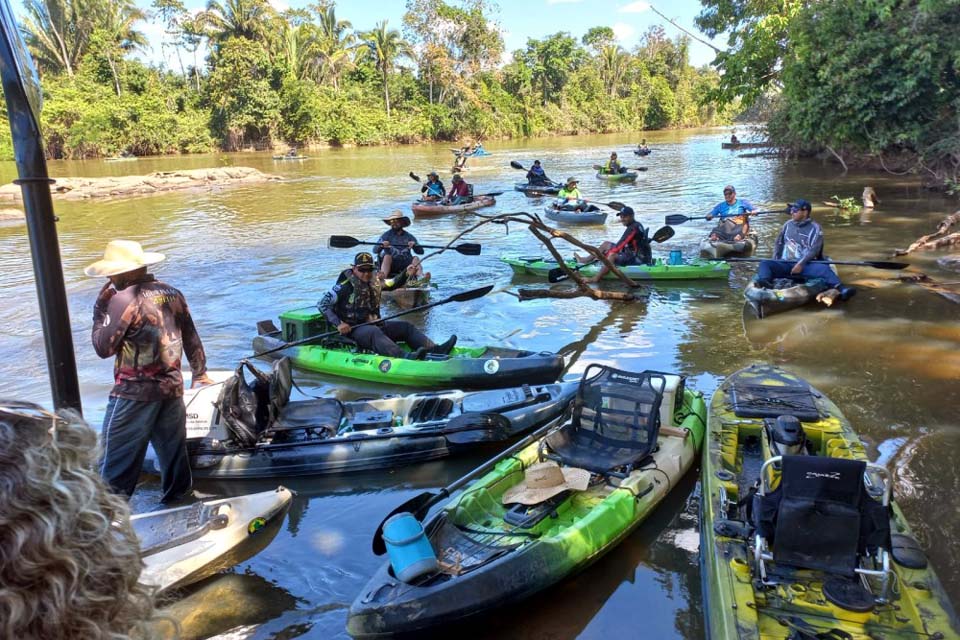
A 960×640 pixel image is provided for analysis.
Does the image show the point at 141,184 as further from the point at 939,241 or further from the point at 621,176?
the point at 939,241

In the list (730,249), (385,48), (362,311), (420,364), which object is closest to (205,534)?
(420,364)

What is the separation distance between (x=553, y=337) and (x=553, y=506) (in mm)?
5177

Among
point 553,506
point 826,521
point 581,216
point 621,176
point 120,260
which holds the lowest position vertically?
point 553,506

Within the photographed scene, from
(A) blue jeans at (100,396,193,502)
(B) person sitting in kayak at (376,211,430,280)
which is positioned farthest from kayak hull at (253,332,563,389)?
(B) person sitting in kayak at (376,211,430,280)

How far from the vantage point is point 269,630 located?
4.42 metres

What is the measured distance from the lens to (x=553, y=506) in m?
5.02

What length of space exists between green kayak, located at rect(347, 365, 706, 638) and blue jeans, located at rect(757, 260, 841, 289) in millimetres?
4948

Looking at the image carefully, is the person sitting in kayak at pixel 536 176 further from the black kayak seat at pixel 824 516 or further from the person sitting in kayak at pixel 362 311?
the black kayak seat at pixel 824 516

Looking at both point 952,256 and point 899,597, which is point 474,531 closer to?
point 899,597

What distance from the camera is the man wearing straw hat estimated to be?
15.9 ft

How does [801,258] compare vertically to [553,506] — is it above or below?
above

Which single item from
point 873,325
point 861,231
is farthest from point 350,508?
point 861,231

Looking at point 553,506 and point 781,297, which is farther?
point 781,297

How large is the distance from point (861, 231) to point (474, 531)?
14.5 metres
